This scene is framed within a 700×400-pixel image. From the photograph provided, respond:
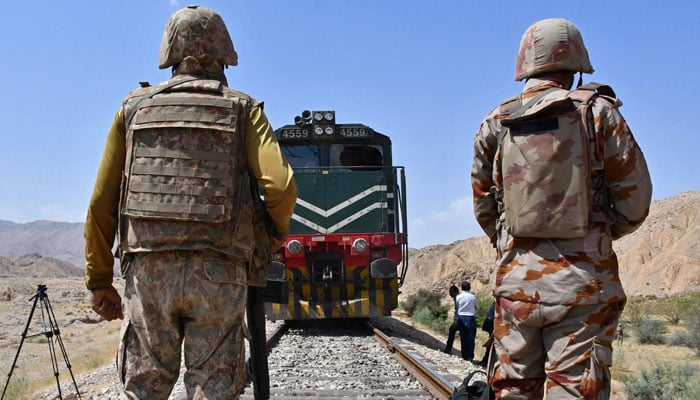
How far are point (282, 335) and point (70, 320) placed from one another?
15082 millimetres

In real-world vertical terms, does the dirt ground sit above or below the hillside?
below

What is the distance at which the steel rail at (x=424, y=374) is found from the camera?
20.4 ft

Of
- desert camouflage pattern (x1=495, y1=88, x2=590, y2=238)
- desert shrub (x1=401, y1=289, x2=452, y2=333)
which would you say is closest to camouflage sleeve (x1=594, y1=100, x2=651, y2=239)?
desert camouflage pattern (x1=495, y1=88, x2=590, y2=238)

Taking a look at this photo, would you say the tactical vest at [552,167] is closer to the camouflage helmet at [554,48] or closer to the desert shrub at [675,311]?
the camouflage helmet at [554,48]

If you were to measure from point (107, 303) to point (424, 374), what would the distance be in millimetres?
4624

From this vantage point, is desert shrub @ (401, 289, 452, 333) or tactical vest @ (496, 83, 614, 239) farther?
desert shrub @ (401, 289, 452, 333)

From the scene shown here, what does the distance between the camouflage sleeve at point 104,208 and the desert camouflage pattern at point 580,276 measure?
70.4 inches

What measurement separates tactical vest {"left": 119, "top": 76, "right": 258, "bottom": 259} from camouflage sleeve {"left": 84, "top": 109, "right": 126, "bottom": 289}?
123mm

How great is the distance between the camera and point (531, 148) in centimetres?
302

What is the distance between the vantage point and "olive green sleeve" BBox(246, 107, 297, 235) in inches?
119

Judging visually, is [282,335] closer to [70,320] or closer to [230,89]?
[230,89]

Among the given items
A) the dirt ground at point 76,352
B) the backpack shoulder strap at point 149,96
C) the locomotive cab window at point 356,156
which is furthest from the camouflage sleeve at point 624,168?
the locomotive cab window at point 356,156

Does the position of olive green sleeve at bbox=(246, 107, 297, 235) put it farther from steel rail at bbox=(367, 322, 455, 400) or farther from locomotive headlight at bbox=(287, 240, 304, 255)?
locomotive headlight at bbox=(287, 240, 304, 255)

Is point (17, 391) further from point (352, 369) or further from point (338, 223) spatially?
point (338, 223)
